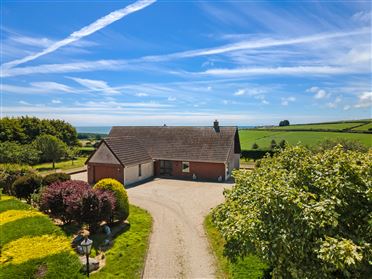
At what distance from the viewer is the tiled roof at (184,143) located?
30.0m

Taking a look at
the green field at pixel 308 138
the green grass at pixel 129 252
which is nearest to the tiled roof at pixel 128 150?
the green grass at pixel 129 252

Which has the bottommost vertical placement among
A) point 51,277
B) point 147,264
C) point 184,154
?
point 147,264

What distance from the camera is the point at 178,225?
653 inches

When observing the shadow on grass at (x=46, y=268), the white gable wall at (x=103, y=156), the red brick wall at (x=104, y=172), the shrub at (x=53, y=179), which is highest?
the white gable wall at (x=103, y=156)

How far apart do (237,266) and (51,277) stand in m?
6.74

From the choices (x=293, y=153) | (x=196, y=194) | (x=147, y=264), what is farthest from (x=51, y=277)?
(x=196, y=194)

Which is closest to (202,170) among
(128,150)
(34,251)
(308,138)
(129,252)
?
(128,150)

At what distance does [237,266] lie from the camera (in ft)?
36.8

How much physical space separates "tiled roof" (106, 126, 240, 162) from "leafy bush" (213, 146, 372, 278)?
22390 mm

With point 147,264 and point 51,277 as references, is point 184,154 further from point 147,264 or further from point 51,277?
point 51,277

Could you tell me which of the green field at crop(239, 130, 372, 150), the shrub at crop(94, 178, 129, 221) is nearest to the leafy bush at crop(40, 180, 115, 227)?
the shrub at crop(94, 178, 129, 221)

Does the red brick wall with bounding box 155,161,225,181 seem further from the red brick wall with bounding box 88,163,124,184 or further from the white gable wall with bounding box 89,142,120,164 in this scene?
the white gable wall with bounding box 89,142,120,164

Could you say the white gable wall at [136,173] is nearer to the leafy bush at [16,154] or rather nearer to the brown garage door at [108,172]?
the brown garage door at [108,172]

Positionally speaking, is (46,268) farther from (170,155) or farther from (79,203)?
(170,155)
